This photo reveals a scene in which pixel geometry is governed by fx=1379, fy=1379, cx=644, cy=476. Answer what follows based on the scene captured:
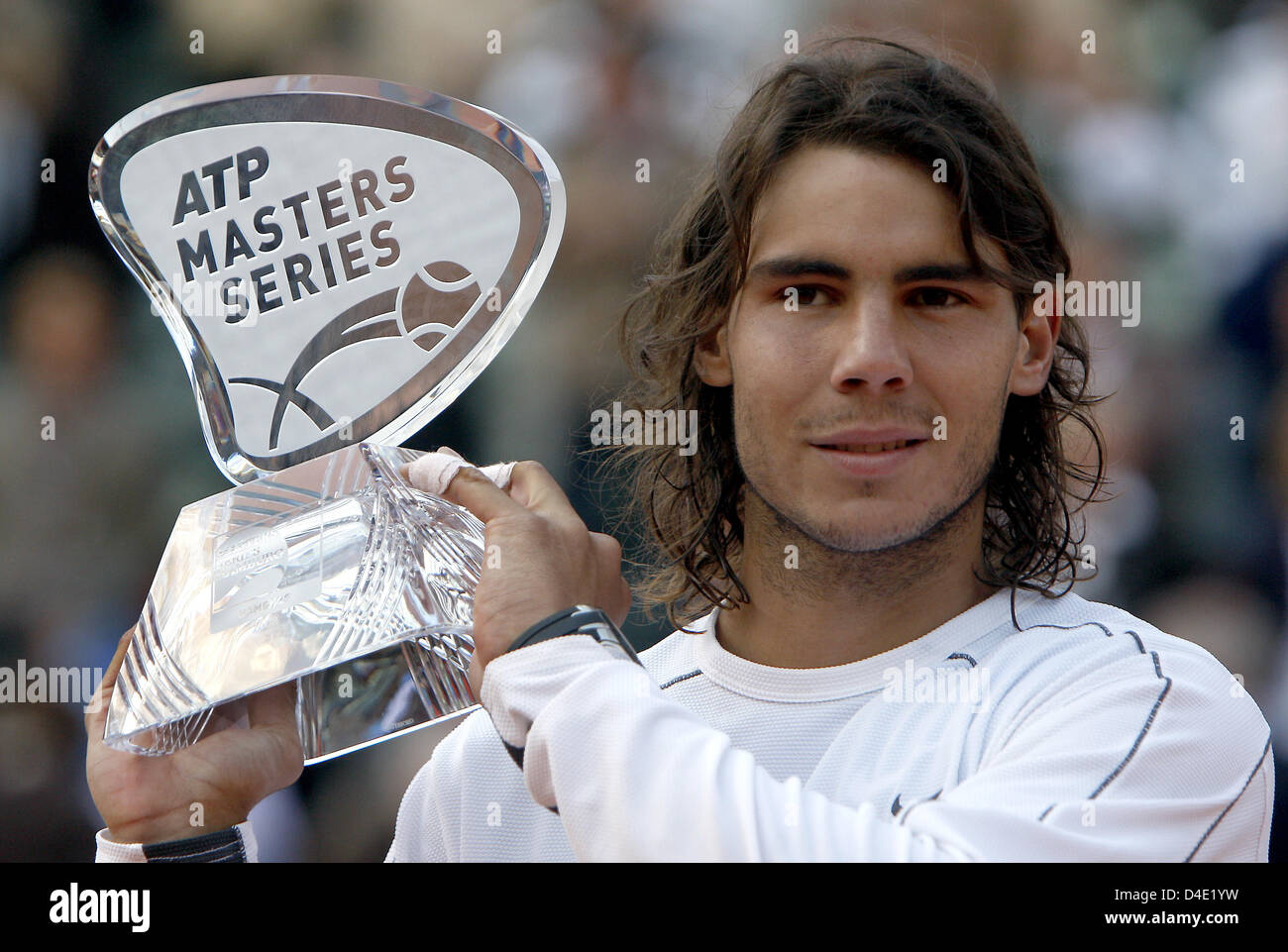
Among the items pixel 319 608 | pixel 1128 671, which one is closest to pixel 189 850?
pixel 319 608

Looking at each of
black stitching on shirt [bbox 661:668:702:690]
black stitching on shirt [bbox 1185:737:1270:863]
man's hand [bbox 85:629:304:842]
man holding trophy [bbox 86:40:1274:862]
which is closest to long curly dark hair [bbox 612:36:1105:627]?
man holding trophy [bbox 86:40:1274:862]

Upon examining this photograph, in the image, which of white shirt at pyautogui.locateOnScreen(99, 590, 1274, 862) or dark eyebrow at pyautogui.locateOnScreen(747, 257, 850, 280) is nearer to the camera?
white shirt at pyautogui.locateOnScreen(99, 590, 1274, 862)

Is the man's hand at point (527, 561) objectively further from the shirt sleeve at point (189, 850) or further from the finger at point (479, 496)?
the shirt sleeve at point (189, 850)

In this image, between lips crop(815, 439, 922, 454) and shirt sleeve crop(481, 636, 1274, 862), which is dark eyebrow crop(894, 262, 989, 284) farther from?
shirt sleeve crop(481, 636, 1274, 862)

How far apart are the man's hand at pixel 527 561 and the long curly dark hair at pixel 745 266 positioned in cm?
35

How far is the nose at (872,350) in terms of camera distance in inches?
55.1

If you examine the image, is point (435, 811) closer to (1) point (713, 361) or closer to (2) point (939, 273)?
(1) point (713, 361)

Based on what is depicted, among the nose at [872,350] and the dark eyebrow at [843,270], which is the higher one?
the dark eyebrow at [843,270]

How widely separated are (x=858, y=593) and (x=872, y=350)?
31 centimetres

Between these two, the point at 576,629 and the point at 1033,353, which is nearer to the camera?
the point at 576,629

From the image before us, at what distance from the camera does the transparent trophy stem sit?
1312 mm

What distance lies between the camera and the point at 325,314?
4.78ft

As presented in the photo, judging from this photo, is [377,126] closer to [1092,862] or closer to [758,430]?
[758,430]

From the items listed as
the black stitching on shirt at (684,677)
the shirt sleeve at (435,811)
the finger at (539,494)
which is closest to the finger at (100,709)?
the shirt sleeve at (435,811)
